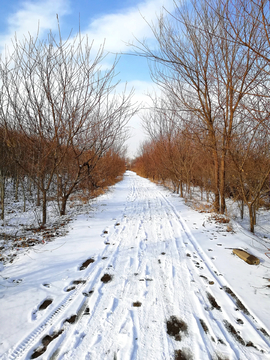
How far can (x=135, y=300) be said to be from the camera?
2348 mm

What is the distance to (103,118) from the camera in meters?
6.54

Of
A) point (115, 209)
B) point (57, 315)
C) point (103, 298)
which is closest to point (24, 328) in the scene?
point (57, 315)

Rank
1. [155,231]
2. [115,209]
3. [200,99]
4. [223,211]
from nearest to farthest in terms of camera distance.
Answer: [155,231]
[200,99]
[223,211]
[115,209]

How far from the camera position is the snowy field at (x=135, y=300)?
5.73 feet

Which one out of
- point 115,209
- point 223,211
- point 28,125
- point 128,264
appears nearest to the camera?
point 128,264

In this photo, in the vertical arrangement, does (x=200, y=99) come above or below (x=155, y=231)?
above

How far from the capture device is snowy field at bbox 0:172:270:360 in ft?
5.73

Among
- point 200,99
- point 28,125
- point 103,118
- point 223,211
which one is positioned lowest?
point 223,211

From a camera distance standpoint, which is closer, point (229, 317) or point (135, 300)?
point (229, 317)

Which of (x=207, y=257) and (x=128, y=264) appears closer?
(x=128, y=264)

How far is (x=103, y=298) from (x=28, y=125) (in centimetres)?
488

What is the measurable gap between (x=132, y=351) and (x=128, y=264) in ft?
5.04

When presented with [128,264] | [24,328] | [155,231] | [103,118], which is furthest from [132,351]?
[103,118]

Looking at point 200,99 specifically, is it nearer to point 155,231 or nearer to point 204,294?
point 155,231
